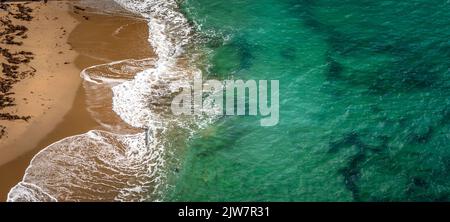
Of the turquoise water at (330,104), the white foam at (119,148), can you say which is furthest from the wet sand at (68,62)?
the turquoise water at (330,104)

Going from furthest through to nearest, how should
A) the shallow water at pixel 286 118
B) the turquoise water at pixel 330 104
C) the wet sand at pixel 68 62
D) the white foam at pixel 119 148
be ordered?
the wet sand at pixel 68 62 → the turquoise water at pixel 330 104 → the shallow water at pixel 286 118 → the white foam at pixel 119 148

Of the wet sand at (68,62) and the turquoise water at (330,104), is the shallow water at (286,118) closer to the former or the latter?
the turquoise water at (330,104)

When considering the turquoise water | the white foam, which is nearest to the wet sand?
the white foam

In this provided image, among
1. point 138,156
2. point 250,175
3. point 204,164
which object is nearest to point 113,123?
point 138,156

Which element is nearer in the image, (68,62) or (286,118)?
(286,118)

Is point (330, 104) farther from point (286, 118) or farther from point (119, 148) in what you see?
point (119, 148)

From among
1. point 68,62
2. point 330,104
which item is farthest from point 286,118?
point 68,62
